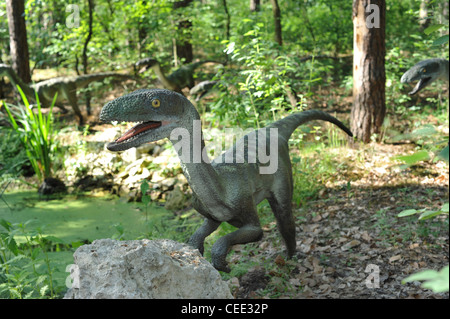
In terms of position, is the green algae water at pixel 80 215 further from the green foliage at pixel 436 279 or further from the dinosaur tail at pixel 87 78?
the green foliage at pixel 436 279

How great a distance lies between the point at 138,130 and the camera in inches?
93.4

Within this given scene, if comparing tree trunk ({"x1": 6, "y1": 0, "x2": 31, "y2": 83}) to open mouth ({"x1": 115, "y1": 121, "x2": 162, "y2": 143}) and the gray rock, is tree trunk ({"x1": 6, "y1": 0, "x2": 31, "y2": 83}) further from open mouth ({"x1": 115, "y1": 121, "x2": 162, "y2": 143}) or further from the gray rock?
the gray rock

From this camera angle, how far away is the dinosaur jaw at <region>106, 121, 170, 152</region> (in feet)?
7.59

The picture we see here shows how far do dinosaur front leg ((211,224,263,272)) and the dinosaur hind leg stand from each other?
50cm

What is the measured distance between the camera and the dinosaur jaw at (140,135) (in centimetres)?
231

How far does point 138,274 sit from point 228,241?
91 centimetres

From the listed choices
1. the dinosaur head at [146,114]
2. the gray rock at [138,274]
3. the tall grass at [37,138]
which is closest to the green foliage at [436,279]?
the gray rock at [138,274]

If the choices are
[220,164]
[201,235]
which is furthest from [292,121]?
[201,235]

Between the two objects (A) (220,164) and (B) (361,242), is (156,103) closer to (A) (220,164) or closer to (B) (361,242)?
(A) (220,164)

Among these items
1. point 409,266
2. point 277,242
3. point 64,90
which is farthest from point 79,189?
point 409,266

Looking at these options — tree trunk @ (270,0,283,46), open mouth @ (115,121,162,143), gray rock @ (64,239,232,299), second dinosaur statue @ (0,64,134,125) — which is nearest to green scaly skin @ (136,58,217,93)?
second dinosaur statue @ (0,64,134,125)

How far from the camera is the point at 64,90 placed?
8.07 meters

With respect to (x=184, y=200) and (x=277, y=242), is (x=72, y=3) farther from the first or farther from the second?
(x=277, y=242)
